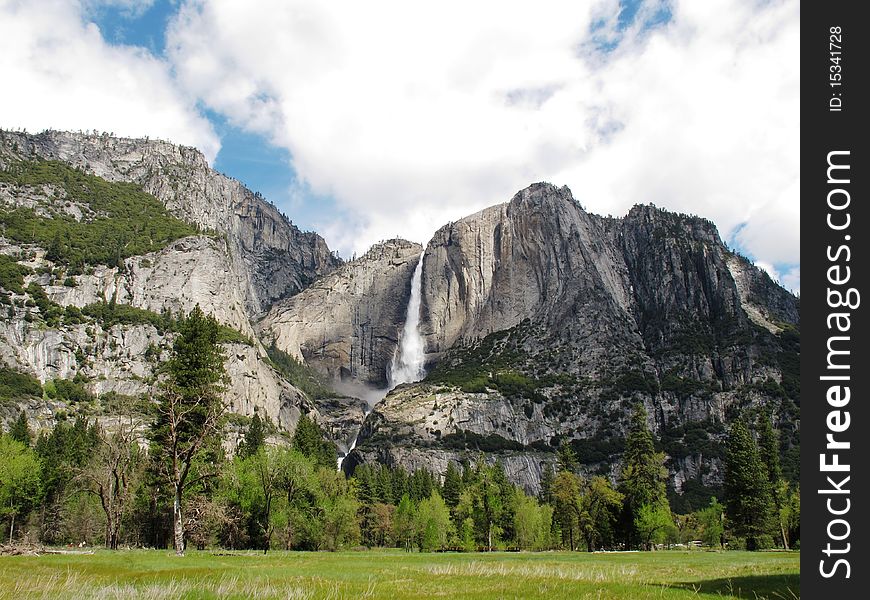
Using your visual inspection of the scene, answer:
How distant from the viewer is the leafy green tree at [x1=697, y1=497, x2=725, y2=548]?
319 ft

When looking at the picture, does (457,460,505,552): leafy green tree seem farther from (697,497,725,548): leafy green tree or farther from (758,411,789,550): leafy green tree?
(697,497,725,548): leafy green tree

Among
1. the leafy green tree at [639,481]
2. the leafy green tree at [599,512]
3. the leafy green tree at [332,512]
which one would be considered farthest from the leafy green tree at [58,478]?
the leafy green tree at [639,481]

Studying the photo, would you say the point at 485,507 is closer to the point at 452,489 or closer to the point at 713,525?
the point at 452,489

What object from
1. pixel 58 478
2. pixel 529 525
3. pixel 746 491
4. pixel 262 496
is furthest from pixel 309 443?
pixel 746 491

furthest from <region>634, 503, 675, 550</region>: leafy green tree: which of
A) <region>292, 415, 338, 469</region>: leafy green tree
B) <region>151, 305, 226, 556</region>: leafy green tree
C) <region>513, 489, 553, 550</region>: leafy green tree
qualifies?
<region>151, 305, 226, 556</region>: leafy green tree

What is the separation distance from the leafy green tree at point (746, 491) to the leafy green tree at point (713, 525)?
2369 cm

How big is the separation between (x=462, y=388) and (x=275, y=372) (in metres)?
58.2

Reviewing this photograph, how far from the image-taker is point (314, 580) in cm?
1972

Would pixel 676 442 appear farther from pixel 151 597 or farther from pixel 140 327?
pixel 151 597

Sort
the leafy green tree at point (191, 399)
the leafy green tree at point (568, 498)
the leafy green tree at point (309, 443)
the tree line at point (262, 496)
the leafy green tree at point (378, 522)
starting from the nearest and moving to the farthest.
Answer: the leafy green tree at point (191, 399) → the tree line at point (262, 496) → the leafy green tree at point (568, 498) → the leafy green tree at point (309, 443) → the leafy green tree at point (378, 522)

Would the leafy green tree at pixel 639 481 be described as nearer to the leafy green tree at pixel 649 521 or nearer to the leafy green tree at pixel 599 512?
the leafy green tree at pixel 649 521

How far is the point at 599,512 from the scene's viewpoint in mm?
68375

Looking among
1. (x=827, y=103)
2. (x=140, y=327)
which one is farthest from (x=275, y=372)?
(x=827, y=103)

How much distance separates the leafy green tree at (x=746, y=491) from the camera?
2680 inches
